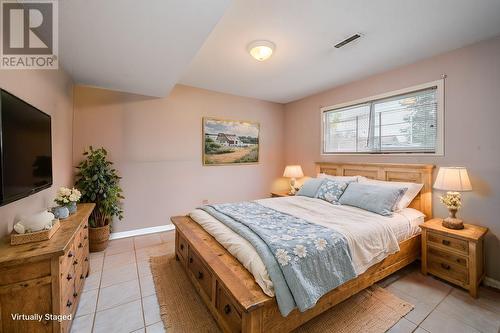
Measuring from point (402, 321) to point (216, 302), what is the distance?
1483 millimetres

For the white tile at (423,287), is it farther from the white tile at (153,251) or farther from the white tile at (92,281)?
the white tile at (92,281)

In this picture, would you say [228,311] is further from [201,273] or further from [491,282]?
[491,282]

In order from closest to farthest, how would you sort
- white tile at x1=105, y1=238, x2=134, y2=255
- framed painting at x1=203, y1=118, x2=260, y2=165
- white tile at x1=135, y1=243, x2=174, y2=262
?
white tile at x1=135, y1=243, x2=174, y2=262, white tile at x1=105, y1=238, x2=134, y2=255, framed painting at x1=203, y1=118, x2=260, y2=165

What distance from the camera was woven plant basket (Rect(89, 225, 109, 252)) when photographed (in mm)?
2830

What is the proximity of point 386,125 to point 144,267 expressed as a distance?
3709mm

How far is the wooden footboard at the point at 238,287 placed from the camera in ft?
4.15

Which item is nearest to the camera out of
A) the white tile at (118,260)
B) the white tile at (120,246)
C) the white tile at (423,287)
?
the white tile at (423,287)

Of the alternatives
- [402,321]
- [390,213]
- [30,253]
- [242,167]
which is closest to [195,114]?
[242,167]

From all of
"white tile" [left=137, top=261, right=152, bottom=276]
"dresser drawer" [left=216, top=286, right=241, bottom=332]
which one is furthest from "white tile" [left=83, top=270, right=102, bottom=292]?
"dresser drawer" [left=216, top=286, right=241, bottom=332]

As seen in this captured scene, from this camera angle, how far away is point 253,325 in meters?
1.24

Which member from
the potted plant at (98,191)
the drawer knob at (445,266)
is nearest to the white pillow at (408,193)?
the drawer knob at (445,266)

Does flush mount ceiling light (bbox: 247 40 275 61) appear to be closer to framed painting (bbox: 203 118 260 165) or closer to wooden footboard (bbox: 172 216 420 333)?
framed painting (bbox: 203 118 260 165)

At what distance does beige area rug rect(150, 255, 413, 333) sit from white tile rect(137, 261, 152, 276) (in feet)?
0.82

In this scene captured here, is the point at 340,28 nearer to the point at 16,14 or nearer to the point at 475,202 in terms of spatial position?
the point at 475,202
